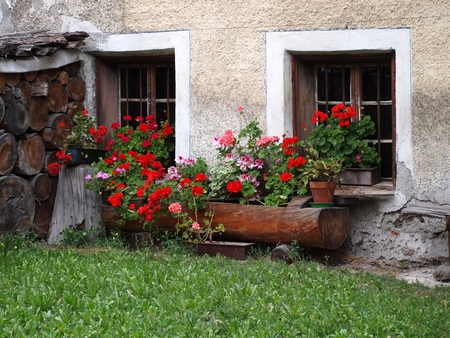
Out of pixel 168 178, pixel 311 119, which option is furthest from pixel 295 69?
pixel 168 178

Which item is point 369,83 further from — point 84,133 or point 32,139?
point 32,139

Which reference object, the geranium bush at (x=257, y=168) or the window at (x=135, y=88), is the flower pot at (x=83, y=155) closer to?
the window at (x=135, y=88)

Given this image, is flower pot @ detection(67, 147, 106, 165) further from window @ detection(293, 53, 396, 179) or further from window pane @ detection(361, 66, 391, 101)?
window pane @ detection(361, 66, 391, 101)

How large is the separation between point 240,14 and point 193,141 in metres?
1.44

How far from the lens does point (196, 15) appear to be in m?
8.09

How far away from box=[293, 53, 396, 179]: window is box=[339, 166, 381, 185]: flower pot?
0.58ft

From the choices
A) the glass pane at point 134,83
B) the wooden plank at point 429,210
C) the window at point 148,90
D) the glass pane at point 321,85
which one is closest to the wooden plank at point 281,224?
the wooden plank at point 429,210

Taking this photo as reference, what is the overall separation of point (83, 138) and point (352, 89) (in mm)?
2985

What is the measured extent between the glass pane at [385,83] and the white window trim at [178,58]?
80.7 inches

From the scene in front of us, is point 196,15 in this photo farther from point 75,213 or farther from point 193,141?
point 75,213

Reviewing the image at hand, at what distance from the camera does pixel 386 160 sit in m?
7.87

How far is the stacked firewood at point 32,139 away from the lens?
7.50 metres

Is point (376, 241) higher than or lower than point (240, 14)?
lower

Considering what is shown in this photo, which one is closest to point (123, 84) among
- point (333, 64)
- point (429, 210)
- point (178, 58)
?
point (178, 58)
